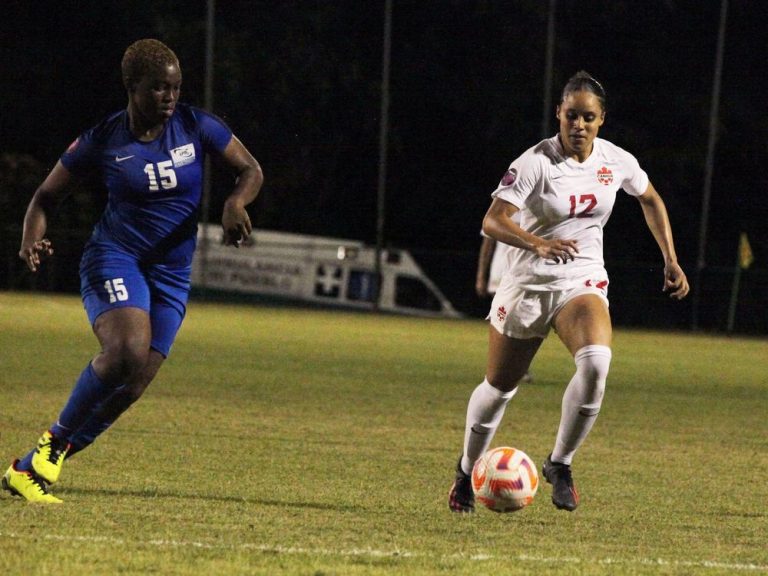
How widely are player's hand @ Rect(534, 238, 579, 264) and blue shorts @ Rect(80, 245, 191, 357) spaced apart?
170 cm

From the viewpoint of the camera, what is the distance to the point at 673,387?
17.2m

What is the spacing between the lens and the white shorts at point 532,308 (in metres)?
7.40

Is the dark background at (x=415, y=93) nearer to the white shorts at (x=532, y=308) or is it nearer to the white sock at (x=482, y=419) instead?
the white sock at (x=482, y=419)

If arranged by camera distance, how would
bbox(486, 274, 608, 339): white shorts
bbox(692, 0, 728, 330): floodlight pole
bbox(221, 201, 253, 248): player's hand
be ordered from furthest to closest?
bbox(692, 0, 728, 330): floodlight pole → bbox(486, 274, 608, 339): white shorts → bbox(221, 201, 253, 248): player's hand

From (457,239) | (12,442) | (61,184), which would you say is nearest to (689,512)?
(61,184)

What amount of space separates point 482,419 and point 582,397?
0.55 m

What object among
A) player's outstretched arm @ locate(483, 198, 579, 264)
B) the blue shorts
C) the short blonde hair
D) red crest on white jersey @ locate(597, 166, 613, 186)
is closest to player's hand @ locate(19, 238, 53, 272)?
the blue shorts

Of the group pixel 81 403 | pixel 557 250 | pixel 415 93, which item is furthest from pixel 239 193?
pixel 415 93

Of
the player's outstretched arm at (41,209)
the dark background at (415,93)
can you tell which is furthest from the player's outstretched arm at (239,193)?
the dark background at (415,93)

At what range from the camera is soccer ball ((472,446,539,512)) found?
7.21m

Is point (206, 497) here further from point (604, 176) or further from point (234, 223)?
point (604, 176)

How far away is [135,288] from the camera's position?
23.5 feet

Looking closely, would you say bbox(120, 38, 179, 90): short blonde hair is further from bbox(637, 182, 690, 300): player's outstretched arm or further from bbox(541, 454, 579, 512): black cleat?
bbox(541, 454, 579, 512): black cleat

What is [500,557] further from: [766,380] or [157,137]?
[766,380]
